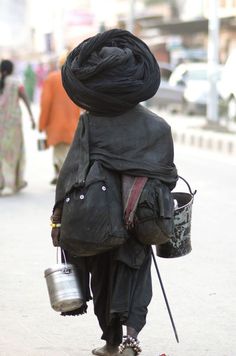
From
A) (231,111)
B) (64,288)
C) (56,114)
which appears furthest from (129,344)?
(231,111)

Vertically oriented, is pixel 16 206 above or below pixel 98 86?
below

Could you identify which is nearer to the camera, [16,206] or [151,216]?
[151,216]

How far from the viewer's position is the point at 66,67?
458cm

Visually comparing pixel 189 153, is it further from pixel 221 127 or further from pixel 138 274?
pixel 138 274

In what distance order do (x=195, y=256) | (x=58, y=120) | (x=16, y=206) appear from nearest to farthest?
(x=195, y=256)
(x=16, y=206)
(x=58, y=120)

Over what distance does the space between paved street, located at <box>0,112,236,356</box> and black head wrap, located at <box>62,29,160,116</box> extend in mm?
1389

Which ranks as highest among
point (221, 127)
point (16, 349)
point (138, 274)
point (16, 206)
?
point (138, 274)

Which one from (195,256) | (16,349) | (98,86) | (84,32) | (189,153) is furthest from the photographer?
(84,32)

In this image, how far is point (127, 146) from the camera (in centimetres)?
452

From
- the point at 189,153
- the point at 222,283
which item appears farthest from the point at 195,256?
the point at 189,153

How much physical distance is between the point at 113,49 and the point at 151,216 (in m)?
0.75

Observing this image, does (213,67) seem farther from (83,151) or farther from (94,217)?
(94,217)

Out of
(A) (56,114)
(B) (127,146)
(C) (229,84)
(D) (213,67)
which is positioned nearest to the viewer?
(B) (127,146)

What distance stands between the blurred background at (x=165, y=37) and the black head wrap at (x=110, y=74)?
818 cm
